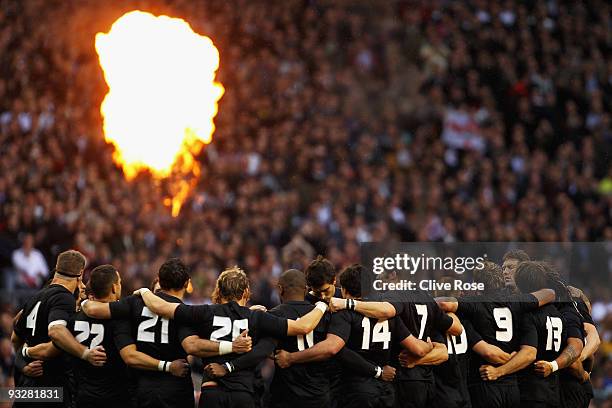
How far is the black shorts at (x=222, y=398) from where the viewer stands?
7.34m

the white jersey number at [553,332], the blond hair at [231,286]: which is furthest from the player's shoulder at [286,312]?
the white jersey number at [553,332]

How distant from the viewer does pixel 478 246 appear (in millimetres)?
8305

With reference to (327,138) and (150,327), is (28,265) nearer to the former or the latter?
(327,138)

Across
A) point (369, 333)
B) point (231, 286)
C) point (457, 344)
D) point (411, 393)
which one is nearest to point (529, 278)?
point (457, 344)

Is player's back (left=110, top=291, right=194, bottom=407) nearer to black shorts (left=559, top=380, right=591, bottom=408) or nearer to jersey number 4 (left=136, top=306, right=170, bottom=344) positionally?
jersey number 4 (left=136, top=306, right=170, bottom=344)

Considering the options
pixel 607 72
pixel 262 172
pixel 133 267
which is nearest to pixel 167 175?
pixel 262 172

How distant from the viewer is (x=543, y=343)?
8234mm

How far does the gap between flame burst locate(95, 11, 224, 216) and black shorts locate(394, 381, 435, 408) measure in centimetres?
873

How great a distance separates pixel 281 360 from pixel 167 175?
9.72m

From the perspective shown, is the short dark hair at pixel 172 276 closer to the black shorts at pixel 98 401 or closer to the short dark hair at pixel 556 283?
the black shorts at pixel 98 401

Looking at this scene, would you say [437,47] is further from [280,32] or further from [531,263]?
[531,263]

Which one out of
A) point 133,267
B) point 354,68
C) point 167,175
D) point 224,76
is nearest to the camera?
point 133,267

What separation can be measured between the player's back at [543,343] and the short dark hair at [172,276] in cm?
258

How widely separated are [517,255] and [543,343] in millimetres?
708
